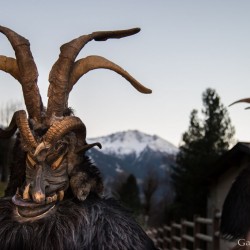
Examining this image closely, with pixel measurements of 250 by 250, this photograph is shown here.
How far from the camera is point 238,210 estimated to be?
525 centimetres

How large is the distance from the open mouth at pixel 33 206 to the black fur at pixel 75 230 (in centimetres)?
5

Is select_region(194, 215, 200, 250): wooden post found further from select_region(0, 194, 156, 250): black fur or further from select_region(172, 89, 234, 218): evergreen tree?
select_region(172, 89, 234, 218): evergreen tree

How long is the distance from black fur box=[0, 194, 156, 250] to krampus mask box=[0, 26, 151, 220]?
0.08 metres

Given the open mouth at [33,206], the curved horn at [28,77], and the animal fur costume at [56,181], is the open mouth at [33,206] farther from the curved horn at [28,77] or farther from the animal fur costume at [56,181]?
the curved horn at [28,77]

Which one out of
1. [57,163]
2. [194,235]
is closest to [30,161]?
→ [57,163]

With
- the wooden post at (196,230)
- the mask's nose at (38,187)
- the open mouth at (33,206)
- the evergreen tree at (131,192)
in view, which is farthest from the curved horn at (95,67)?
the evergreen tree at (131,192)

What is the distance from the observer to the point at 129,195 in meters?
49.0

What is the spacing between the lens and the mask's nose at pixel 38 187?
3.72 meters

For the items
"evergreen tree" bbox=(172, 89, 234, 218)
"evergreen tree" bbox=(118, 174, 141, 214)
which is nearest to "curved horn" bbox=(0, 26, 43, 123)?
"evergreen tree" bbox=(172, 89, 234, 218)

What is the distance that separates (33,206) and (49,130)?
530mm

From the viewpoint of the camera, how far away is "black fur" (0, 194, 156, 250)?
150 inches

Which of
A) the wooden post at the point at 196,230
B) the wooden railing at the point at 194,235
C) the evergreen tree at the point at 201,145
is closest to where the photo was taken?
the wooden railing at the point at 194,235

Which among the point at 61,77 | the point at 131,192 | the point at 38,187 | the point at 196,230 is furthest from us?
the point at 131,192

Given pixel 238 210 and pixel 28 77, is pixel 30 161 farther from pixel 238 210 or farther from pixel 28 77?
pixel 238 210
